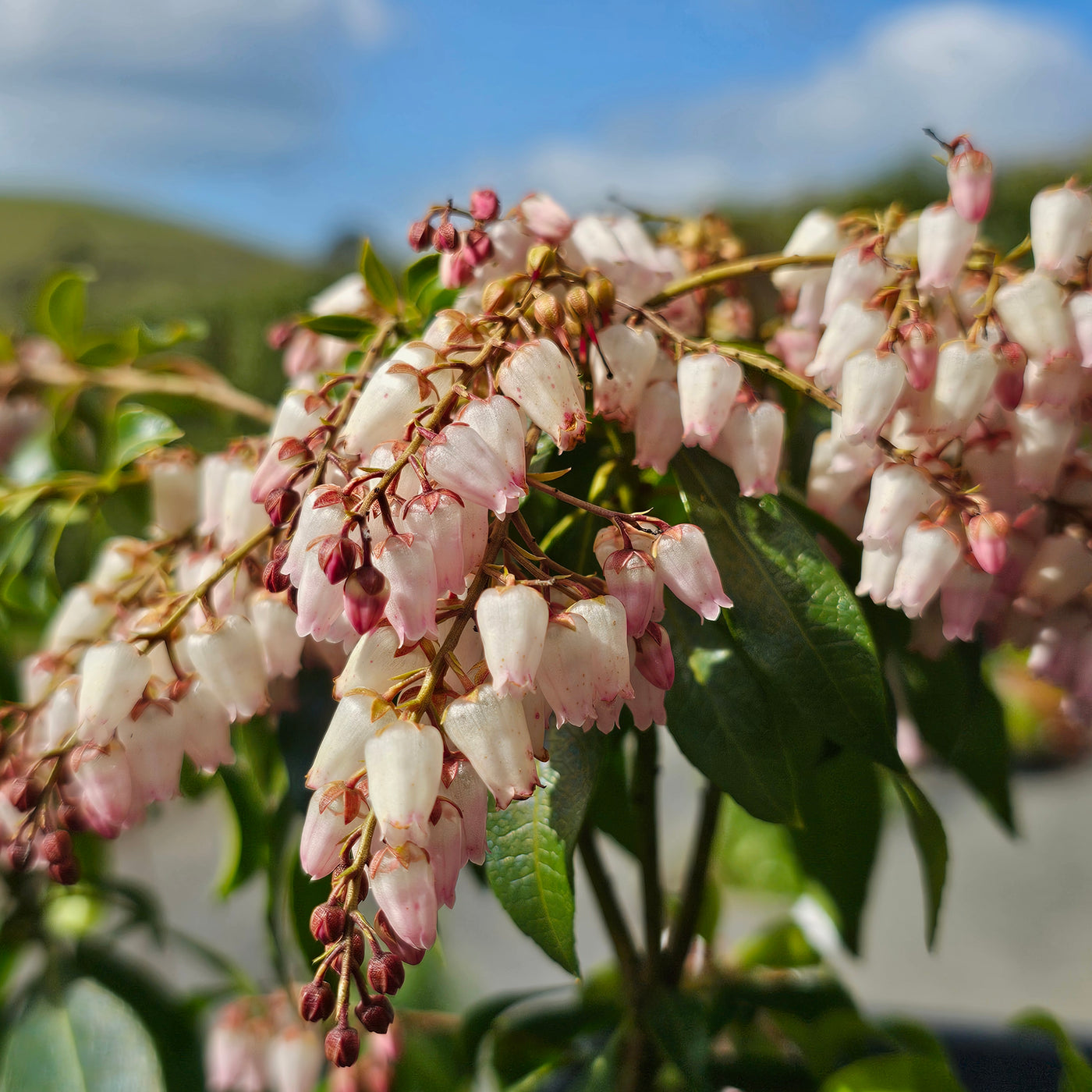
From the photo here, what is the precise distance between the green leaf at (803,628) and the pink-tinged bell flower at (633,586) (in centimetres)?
8

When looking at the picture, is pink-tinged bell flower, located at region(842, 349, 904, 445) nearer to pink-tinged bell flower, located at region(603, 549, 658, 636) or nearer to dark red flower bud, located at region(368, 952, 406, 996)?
pink-tinged bell flower, located at region(603, 549, 658, 636)

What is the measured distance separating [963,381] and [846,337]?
6 cm

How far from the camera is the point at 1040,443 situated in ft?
1.72

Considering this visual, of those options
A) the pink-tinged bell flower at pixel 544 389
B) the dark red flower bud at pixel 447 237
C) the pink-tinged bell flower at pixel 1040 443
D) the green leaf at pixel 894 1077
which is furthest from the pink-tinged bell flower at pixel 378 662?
the green leaf at pixel 894 1077

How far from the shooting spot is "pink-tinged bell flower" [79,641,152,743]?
47 cm

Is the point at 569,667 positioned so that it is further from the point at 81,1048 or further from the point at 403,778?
the point at 81,1048

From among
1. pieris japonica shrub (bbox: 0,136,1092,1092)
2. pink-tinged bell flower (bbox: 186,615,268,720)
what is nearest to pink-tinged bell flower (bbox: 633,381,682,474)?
pieris japonica shrub (bbox: 0,136,1092,1092)

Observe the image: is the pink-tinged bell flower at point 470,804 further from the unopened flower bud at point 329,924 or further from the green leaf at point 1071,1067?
the green leaf at point 1071,1067

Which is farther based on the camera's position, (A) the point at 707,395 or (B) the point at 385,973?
(A) the point at 707,395

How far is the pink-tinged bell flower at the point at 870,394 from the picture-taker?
48 cm

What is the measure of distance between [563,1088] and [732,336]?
60 cm

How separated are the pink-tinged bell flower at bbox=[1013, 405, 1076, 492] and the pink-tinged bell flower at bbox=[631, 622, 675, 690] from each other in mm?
228

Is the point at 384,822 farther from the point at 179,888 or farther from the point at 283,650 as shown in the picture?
the point at 179,888

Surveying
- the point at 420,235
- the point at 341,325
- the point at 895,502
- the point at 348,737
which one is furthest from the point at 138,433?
the point at 895,502
